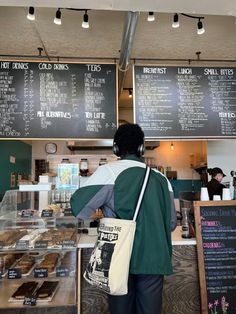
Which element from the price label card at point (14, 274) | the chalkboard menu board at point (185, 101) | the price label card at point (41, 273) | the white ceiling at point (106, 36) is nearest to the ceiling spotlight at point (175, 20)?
the white ceiling at point (106, 36)

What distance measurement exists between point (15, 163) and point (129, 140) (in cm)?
488

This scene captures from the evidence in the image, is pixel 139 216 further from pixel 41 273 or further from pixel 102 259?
pixel 41 273

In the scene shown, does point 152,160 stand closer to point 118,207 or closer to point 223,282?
point 223,282

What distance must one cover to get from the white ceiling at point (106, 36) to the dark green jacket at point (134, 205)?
4.51ft

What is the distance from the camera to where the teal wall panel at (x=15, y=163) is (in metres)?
5.21

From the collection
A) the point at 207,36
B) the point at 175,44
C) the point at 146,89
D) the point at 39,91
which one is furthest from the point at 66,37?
the point at 207,36

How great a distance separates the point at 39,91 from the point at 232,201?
7.05ft

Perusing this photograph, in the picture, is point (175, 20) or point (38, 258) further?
point (175, 20)

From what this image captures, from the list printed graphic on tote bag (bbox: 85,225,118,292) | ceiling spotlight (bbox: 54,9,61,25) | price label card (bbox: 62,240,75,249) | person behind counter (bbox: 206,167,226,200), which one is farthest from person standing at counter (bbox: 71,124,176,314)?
person behind counter (bbox: 206,167,226,200)

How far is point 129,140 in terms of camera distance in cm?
161

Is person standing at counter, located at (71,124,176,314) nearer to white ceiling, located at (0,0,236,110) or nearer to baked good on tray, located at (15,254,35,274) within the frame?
baked good on tray, located at (15,254,35,274)

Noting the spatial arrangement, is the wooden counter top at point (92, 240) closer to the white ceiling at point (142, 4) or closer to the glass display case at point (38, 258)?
the glass display case at point (38, 258)

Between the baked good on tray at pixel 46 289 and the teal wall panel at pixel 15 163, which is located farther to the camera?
the teal wall panel at pixel 15 163

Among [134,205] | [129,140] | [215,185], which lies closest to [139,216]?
[134,205]
